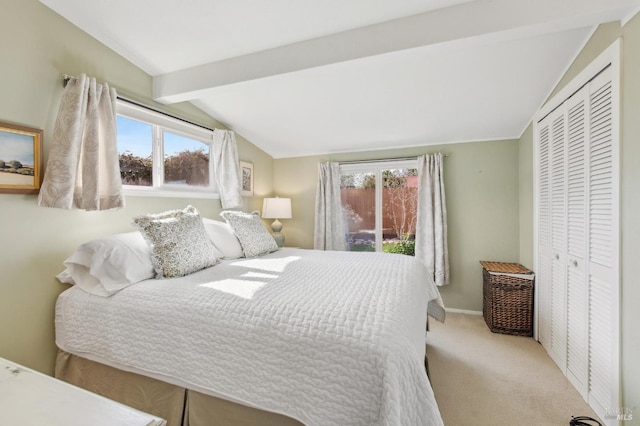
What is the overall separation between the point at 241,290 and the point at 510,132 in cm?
328

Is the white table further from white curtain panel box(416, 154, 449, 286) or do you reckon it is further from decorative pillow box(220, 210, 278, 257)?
white curtain panel box(416, 154, 449, 286)

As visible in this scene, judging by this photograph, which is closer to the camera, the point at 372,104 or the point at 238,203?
the point at 372,104

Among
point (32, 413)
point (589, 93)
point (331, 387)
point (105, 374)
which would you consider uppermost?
point (589, 93)

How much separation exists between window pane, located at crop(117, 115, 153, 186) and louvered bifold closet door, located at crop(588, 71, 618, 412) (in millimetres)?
3314

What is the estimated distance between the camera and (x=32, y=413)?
68 centimetres

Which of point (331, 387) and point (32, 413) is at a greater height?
point (32, 413)

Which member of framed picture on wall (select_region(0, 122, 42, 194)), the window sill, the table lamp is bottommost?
the table lamp

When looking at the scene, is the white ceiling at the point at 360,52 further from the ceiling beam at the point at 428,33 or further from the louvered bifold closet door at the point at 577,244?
the louvered bifold closet door at the point at 577,244

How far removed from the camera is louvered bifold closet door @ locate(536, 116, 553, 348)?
7.92 feet

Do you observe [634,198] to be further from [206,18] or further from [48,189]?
[48,189]

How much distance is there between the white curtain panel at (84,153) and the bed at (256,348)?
605 mm

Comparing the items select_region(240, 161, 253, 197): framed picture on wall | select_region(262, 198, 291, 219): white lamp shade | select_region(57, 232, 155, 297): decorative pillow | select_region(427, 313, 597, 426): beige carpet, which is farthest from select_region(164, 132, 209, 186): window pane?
select_region(427, 313, 597, 426): beige carpet

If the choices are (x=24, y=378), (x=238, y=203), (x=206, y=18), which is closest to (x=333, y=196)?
(x=238, y=203)

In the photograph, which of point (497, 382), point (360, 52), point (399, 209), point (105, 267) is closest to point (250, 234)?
point (105, 267)
